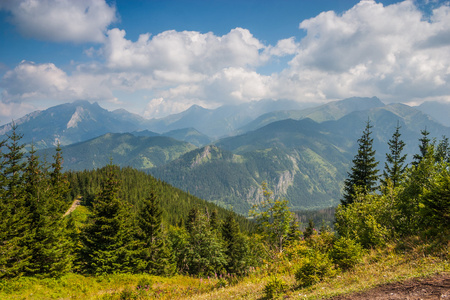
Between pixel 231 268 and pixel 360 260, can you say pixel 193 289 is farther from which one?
pixel 231 268

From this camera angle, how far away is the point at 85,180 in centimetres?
10212

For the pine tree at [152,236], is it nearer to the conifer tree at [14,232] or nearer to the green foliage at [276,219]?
the conifer tree at [14,232]

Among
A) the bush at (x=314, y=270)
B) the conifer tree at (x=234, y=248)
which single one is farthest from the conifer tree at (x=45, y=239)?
the conifer tree at (x=234, y=248)

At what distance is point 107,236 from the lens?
25.1 m

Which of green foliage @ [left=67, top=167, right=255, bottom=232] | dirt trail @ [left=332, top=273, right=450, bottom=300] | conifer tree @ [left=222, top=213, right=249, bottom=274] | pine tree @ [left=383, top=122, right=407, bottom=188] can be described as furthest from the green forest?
green foliage @ [left=67, top=167, right=255, bottom=232]

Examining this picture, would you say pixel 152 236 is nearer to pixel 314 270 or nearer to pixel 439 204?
pixel 314 270

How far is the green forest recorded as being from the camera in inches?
392

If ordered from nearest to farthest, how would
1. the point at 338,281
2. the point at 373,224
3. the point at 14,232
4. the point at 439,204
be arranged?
the point at 338,281 < the point at 439,204 < the point at 373,224 < the point at 14,232

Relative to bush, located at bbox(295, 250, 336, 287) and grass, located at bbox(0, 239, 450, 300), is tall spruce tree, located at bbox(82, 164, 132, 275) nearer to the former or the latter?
grass, located at bbox(0, 239, 450, 300)

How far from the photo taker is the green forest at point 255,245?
392 inches

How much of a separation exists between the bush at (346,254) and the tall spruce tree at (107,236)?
2368cm

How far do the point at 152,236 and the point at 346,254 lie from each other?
3025 cm

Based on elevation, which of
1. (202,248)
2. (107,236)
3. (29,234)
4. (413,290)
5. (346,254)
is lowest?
(202,248)

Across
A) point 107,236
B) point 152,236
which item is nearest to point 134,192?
point 152,236
